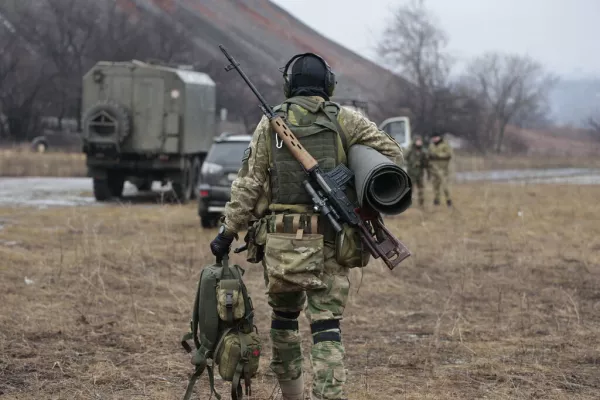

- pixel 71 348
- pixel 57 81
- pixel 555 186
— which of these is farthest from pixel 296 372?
pixel 57 81

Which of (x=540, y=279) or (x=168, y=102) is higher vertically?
(x=168, y=102)

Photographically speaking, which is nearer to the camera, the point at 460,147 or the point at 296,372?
the point at 296,372

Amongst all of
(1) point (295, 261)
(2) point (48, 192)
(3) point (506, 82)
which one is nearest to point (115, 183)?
(2) point (48, 192)

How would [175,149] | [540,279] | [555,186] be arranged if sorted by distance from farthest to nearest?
[555,186] → [175,149] → [540,279]

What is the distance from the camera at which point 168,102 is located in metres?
18.4

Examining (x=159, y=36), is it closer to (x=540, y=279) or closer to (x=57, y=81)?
(x=57, y=81)

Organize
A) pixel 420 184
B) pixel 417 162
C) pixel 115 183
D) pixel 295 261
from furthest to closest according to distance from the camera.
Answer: pixel 115 183 → pixel 417 162 → pixel 420 184 → pixel 295 261

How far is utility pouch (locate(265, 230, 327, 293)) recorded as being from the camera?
428cm

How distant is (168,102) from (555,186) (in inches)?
454

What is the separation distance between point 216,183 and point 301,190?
29.5 feet

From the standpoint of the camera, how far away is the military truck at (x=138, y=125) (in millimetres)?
17984

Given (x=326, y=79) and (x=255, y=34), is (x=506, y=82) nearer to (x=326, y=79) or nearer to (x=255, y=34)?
(x=255, y=34)

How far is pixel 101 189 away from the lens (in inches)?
727

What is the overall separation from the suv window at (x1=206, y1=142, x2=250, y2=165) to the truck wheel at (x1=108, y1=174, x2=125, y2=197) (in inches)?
223
